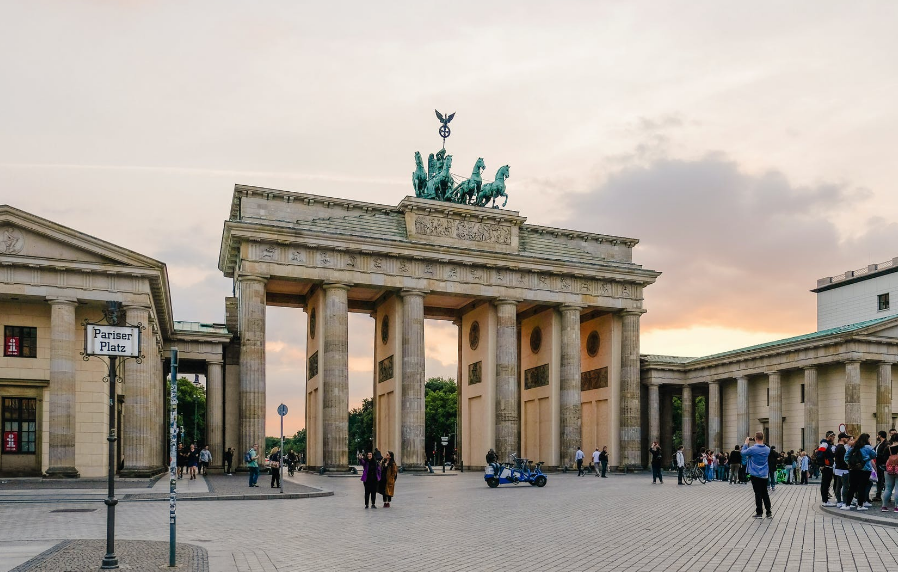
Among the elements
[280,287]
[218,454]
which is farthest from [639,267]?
[218,454]

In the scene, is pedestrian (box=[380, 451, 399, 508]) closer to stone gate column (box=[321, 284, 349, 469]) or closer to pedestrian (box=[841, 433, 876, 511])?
pedestrian (box=[841, 433, 876, 511])

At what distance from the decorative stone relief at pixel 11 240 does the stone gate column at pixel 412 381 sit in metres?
25.3

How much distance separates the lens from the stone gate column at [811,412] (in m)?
54.3

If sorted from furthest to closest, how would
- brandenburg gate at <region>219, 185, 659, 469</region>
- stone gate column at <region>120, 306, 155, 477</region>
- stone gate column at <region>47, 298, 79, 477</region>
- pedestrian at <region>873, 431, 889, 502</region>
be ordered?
brandenburg gate at <region>219, 185, 659, 469</region>
stone gate column at <region>120, 306, 155, 477</region>
stone gate column at <region>47, 298, 79, 477</region>
pedestrian at <region>873, 431, 889, 502</region>

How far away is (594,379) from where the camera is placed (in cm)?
6862

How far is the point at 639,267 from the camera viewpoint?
66.6 m

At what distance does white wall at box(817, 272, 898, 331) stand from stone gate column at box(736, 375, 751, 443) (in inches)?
736

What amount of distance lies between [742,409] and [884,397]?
11148 millimetres

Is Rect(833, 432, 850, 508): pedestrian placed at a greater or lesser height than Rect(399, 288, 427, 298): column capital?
lesser

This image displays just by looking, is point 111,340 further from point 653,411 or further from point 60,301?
point 653,411

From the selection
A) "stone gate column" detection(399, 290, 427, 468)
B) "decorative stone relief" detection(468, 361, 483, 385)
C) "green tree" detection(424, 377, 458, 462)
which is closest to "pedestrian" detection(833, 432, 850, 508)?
"stone gate column" detection(399, 290, 427, 468)

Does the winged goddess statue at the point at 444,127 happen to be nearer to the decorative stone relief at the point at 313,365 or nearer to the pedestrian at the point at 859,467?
the decorative stone relief at the point at 313,365

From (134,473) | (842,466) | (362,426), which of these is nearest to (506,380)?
(134,473)

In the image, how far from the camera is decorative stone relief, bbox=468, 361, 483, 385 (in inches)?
2473
